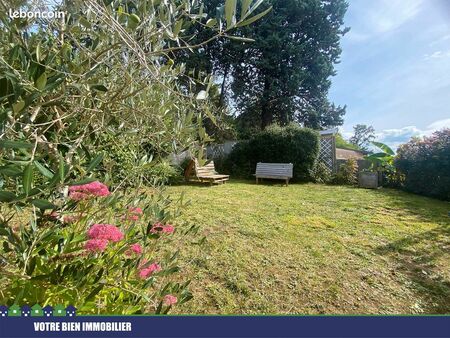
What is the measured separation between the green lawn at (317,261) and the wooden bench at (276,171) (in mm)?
4037

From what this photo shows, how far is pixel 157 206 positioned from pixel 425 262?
3482 millimetres

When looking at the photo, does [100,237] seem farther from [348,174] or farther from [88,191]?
[348,174]

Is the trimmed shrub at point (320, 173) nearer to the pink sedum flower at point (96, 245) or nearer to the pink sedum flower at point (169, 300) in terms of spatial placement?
the pink sedum flower at point (169, 300)

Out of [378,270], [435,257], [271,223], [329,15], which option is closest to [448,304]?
[378,270]

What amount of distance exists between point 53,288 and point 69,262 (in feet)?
0.47

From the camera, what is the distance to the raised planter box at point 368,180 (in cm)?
905

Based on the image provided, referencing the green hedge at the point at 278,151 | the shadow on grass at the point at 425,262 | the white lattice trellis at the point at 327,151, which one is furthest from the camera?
the white lattice trellis at the point at 327,151

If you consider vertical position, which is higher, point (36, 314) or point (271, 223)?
point (36, 314)

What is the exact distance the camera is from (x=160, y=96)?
5.87 ft

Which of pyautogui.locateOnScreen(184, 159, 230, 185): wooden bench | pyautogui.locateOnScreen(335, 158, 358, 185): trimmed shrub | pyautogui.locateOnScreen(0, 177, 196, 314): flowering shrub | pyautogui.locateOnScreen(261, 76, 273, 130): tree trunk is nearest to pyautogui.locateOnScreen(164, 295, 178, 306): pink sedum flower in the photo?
pyautogui.locateOnScreen(0, 177, 196, 314): flowering shrub

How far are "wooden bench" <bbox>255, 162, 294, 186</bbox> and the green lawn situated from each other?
4.04 metres

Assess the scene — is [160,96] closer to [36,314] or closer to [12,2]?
[12,2]
